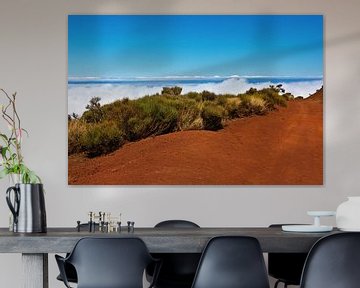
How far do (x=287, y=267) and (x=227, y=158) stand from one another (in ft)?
4.26

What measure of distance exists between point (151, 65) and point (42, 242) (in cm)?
259

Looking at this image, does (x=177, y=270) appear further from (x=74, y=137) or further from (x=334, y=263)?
(x=74, y=137)

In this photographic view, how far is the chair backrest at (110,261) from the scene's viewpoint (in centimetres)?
362

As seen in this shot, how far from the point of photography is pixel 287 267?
191 inches

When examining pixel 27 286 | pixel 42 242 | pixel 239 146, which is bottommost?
pixel 27 286

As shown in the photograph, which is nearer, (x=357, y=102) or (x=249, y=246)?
(x=249, y=246)

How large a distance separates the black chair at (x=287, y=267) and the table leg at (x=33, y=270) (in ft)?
5.68

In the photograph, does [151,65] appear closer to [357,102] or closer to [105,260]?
[357,102]

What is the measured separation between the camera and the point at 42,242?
364 centimetres

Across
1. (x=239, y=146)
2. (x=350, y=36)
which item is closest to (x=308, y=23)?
(x=350, y=36)

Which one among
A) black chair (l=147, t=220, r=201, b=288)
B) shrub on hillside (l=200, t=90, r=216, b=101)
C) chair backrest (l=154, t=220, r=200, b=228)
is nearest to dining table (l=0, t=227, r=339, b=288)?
black chair (l=147, t=220, r=201, b=288)

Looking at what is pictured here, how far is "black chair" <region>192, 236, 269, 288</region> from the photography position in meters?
3.65

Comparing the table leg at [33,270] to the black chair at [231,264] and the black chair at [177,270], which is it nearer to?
the black chair at [231,264]

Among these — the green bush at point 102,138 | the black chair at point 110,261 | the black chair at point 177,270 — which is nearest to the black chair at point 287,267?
the black chair at point 177,270
